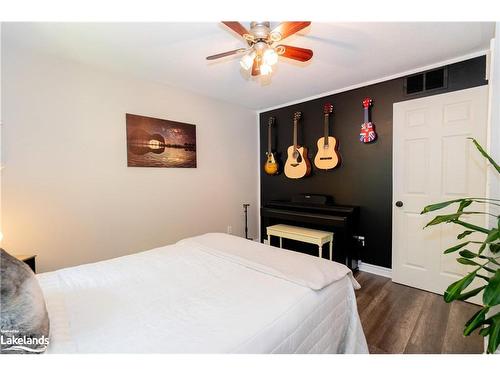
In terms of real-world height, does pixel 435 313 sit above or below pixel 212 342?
below

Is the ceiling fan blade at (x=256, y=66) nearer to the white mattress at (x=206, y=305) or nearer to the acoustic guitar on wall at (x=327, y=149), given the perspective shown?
the white mattress at (x=206, y=305)

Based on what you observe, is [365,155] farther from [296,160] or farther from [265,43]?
[265,43]

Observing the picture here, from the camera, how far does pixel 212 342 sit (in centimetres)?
82

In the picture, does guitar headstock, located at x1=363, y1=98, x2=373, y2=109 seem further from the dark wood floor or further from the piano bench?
the dark wood floor

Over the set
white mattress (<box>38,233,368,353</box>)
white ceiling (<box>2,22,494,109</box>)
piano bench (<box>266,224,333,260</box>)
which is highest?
white ceiling (<box>2,22,494,109</box>)

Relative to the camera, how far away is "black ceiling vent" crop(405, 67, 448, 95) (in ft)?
Result: 7.52

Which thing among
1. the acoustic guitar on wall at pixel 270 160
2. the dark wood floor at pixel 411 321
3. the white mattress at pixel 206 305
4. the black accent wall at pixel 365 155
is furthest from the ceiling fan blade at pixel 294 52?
the dark wood floor at pixel 411 321

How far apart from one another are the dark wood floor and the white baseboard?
0.57 ft

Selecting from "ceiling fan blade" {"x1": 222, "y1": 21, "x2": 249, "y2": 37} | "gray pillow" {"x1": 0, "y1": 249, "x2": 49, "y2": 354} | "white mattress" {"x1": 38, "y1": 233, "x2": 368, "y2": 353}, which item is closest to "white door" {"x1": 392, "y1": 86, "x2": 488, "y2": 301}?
"white mattress" {"x1": 38, "y1": 233, "x2": 368, "y2": 353}

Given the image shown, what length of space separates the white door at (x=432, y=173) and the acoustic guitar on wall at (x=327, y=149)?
26.3 inches

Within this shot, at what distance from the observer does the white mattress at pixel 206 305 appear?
849 mm
